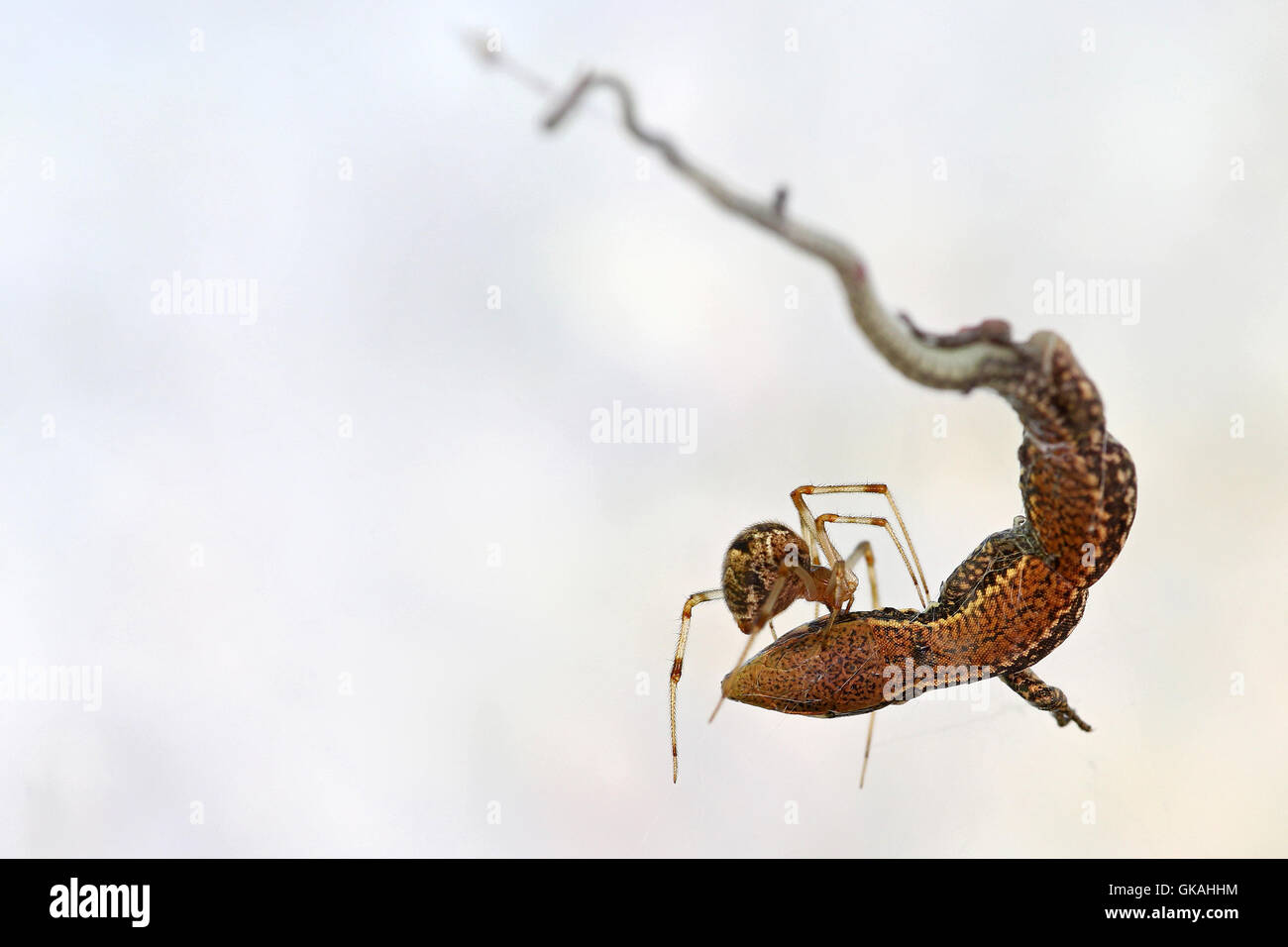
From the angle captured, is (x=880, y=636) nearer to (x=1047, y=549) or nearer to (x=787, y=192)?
(x=1047, y=549)

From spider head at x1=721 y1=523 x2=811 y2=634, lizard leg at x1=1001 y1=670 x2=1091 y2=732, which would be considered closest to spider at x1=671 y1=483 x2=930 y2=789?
spider head at x1=721 y1=523 x2=811 y2=634

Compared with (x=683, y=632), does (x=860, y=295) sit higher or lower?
higher

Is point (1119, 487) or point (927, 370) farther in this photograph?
point (1119, 487)

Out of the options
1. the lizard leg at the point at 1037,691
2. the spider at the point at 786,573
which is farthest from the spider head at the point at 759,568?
the lizard leg at the point at 1037,691

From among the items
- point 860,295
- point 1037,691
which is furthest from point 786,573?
point 860,295

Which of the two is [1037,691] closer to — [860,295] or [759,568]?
[759,568]

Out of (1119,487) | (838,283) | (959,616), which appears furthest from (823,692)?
(838,283)

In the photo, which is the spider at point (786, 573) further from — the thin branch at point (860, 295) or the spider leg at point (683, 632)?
the thin branch at point (860, 295)
